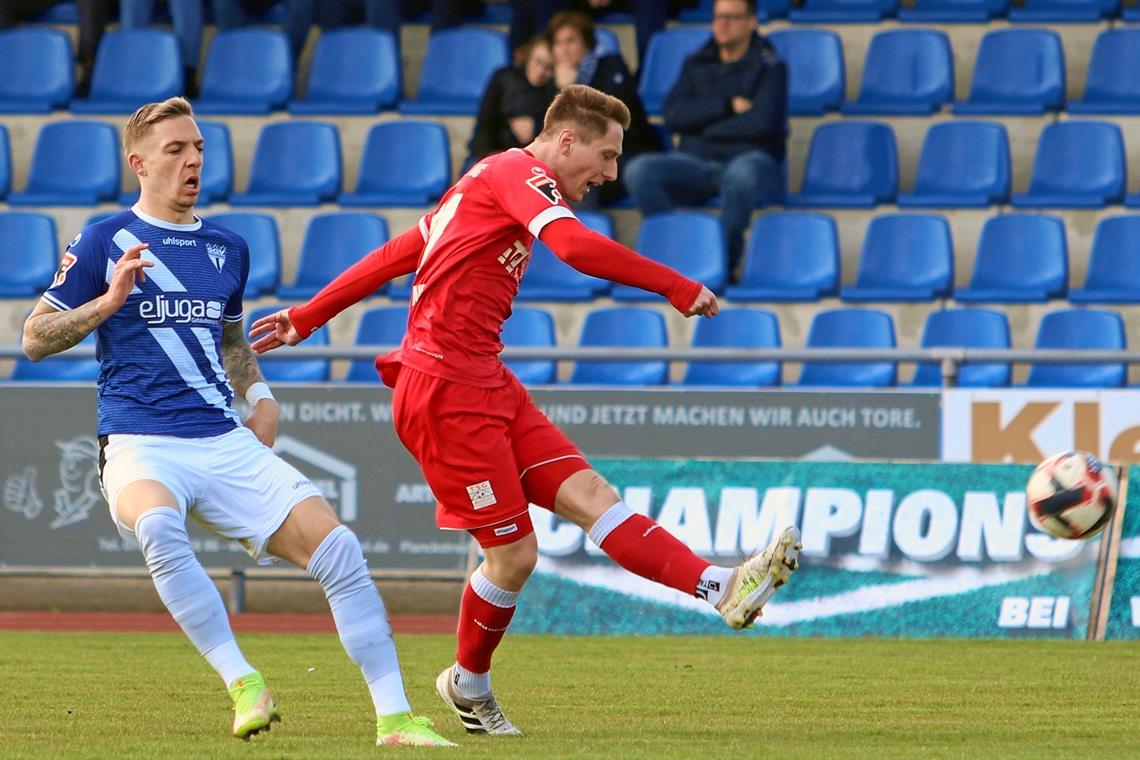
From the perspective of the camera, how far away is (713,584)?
586 cm

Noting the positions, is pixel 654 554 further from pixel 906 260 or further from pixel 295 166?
pixel 295 166

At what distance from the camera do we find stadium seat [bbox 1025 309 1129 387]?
12375mm

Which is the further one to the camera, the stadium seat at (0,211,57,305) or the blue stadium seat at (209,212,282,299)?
the stadium seat at (0,211,57,305)

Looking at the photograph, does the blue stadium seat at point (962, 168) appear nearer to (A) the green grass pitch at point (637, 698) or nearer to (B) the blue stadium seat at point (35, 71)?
(A) the green grass pitch at point (637, 698)

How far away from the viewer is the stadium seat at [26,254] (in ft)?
47.4

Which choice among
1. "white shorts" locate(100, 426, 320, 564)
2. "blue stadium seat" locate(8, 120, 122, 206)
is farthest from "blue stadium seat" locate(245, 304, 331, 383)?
"white shorts" locate(100, 426, 320, 564)

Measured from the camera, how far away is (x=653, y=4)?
15.4m

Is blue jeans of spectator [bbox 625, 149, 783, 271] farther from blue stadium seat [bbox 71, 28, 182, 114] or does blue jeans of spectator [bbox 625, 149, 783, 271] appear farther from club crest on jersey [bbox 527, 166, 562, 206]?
club crest on jersey [bbox 527, 166, 562, 206]

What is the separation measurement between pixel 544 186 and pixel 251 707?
191 centimetres

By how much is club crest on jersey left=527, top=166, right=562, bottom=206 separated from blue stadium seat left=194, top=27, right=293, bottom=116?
10246mm

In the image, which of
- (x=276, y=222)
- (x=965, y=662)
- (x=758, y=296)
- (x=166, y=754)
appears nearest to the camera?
(x=166, y=754)

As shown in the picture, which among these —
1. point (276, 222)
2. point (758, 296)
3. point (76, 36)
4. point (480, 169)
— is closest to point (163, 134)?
point (480, 169)

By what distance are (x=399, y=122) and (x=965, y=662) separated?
8.06 m

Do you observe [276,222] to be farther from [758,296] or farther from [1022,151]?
[1022,151]
